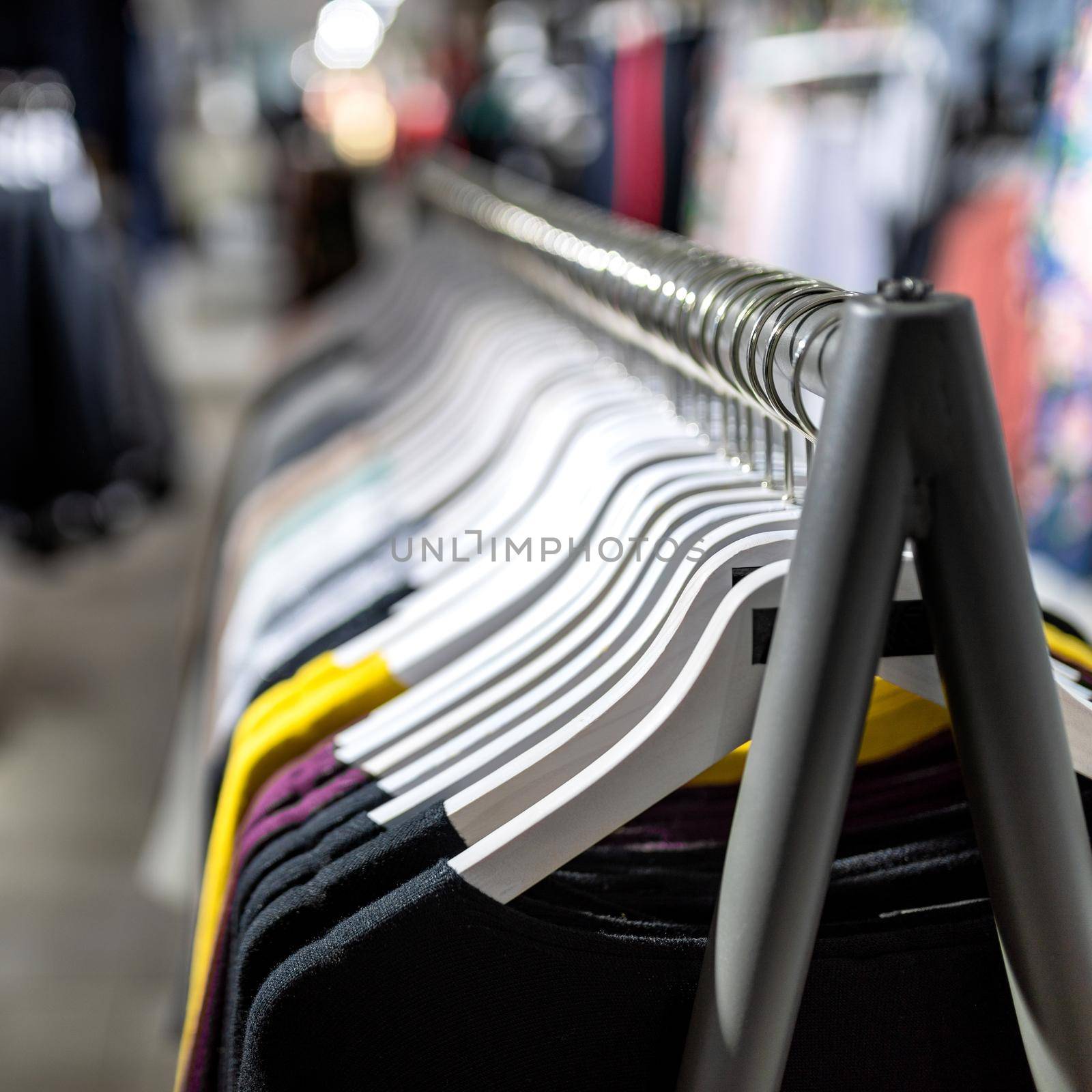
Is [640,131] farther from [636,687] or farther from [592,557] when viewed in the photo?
[636,687]

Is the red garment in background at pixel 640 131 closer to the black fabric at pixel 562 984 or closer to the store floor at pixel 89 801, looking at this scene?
the store floor at pixel 89 801

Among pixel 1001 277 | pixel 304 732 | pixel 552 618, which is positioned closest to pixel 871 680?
pixel 552 618

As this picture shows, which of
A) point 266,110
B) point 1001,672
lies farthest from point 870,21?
point 266,110

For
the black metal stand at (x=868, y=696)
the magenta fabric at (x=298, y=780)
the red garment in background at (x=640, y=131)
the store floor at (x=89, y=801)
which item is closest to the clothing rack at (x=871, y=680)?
the black metal stand at (x=868, y=696)

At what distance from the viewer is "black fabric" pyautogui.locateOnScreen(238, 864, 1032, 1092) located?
17.2 inches

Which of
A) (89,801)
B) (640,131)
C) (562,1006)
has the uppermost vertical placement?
(640,131)

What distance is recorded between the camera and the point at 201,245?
6.37 m

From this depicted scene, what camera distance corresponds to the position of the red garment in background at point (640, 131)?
3041 mm

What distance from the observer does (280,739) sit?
2.05ft

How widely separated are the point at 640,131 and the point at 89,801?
2.31 m

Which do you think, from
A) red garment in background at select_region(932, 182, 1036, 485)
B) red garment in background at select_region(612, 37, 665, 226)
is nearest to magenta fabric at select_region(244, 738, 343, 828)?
red garment in background at select_region(932, 182, 1036, 485)

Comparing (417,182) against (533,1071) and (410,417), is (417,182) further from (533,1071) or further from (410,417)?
(533,1071)

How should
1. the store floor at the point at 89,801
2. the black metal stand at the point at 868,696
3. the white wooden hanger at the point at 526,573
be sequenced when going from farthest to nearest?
the store floor at the point at 89,801 < the white wooden hanger at the point at 526,573 < the black metal stand at the point at 868,696

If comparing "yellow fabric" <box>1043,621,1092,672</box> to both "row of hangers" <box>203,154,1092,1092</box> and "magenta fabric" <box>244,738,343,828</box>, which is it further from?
"magenta fabric" <box>244,738,343,828</box>
